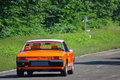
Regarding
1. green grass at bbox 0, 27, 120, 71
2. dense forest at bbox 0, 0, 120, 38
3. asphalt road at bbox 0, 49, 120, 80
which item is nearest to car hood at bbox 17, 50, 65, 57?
asphalt road at bbox 0, 49, 120, 80

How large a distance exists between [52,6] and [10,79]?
148 feet

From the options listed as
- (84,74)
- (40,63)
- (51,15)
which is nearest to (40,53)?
(40,63)

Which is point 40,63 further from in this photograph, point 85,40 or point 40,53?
point 85,40

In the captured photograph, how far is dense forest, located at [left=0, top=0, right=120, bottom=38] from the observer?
50156mm

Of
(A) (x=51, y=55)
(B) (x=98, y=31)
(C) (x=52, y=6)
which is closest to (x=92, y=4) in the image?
(B) (x=98, y=31)

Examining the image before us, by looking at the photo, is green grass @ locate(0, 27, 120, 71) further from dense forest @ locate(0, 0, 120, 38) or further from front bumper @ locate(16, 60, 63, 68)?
front bumper @ locate(16, 60, 63, 68)

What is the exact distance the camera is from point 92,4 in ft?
229

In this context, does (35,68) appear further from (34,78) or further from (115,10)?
(115,10)

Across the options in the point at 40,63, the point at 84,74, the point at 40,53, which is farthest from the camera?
the point at 84,74

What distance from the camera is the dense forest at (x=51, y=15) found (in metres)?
50.2

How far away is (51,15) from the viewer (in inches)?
2303

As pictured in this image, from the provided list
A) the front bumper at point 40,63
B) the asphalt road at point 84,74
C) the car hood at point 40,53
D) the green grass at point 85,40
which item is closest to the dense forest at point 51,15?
Result: the green grass at point 85,40

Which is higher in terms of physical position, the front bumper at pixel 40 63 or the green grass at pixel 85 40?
the front bumper at pixel 40 63

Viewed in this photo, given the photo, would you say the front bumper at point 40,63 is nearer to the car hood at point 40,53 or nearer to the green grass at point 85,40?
the car hood at point 40,53
